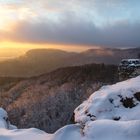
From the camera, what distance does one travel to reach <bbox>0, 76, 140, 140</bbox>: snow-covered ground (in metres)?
9.73

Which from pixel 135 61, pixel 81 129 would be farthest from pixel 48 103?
pixel 81 129

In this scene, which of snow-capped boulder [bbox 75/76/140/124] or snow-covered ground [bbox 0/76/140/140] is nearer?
snow-covered ground [bbox 0/76/140/140]

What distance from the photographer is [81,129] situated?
11.0m

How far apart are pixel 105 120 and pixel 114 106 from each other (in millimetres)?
A: 3704

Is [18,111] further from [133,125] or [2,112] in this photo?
[133,125]

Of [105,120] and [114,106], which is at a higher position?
[105,120]

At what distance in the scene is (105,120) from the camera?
34.0 feet

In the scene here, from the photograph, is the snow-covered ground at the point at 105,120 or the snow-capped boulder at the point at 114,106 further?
the snow-capped boulder at the point at 114,106

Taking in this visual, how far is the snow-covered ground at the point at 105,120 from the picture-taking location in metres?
9.73

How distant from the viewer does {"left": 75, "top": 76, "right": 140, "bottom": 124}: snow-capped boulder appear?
13.5 m

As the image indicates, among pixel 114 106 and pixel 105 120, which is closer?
pixel 105 120

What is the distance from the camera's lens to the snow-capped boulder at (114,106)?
530 inches

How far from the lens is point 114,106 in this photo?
14.0 metres

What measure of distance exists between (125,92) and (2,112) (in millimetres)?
5764
